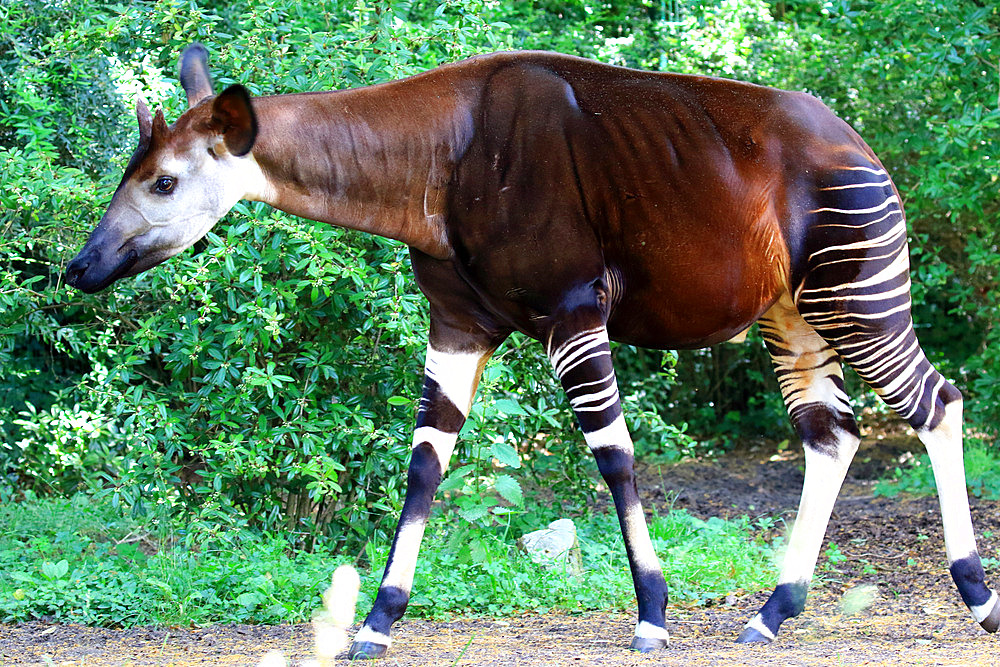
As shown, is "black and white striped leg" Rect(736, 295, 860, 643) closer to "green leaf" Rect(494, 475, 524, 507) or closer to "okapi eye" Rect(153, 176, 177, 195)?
"green leaf" Rect(494, 475, 524, 507)

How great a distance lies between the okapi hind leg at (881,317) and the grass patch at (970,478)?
315 centimetres

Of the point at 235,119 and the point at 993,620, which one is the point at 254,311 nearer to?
the point at 235,119

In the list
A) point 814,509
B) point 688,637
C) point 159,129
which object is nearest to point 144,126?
point 159,129

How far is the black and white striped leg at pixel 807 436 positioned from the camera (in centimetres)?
392

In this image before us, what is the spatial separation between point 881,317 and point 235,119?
2.30m

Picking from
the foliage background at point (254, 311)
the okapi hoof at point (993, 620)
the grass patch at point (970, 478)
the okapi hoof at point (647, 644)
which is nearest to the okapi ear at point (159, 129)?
the foliage background at point (254, 311)

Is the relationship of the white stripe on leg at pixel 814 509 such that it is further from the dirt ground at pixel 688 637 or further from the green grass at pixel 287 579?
the green grass at pixel 287 579

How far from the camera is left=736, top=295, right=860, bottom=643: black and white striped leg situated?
3.92 m

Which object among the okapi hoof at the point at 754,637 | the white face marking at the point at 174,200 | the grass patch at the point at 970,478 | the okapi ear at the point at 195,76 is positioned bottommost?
the grass patch at the point at 970,478

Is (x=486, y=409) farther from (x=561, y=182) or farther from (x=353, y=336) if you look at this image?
(x=561, y=182)

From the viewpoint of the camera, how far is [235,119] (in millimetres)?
3254

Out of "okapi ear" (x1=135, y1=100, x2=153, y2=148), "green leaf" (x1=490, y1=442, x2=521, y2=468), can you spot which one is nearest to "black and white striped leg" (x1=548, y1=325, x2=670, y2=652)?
"green leaf" (x1=490, y1=442, x2=521, y2=468)

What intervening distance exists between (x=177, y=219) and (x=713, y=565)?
294cm

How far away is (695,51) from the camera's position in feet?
27.2
